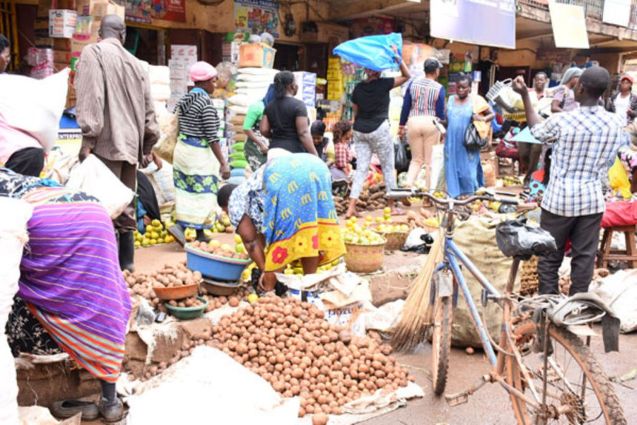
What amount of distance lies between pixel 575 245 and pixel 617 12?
1452cm

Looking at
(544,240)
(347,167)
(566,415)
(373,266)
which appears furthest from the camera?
(347,167)

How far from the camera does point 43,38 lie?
6727mm

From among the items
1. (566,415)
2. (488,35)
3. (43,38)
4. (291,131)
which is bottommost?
(566,415)

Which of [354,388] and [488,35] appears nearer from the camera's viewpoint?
[354,388]

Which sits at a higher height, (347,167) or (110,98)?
(110,98)

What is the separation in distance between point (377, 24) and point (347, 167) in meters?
4.34

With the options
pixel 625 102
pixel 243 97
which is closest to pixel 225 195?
pixel 243 97

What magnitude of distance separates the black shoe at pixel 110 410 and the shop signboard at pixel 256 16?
7.84 metres

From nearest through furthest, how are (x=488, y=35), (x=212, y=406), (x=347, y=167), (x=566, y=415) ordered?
(x=566, y=415)
(x=212, y=406)
(x=347, y=167)
(x=488, y=35)

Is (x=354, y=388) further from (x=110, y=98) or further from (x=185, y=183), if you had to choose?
(x=185, y=183)

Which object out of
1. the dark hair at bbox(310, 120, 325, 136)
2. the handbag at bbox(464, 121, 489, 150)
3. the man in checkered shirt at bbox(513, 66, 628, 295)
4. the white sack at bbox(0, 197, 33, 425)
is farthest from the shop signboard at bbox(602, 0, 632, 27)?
the white sack at bbox(0, 197, 33, 425)

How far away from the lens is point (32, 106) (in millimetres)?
3348

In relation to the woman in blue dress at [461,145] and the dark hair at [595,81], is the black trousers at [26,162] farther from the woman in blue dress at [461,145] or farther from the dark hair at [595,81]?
the woman in blue dress at [461,145]

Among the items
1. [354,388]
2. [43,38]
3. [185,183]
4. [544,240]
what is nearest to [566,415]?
[544,240]
